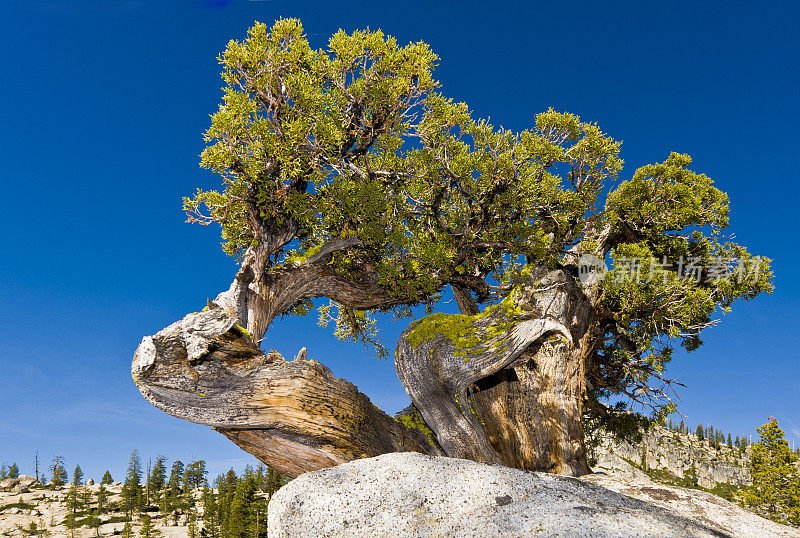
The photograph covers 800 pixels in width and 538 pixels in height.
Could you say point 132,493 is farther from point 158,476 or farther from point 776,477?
point 776,477

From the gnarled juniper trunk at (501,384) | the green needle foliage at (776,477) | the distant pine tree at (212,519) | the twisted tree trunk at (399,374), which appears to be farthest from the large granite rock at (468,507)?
the distant pine tree at (212,519)

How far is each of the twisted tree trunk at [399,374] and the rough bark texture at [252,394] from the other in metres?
0.03

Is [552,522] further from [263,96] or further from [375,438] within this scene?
[263,96]

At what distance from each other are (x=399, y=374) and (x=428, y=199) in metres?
7.22

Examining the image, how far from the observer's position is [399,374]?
17.1 m

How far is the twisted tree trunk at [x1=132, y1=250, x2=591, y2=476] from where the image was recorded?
44.7 feet

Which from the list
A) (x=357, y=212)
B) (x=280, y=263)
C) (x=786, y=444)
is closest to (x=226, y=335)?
(x=280, y=263)

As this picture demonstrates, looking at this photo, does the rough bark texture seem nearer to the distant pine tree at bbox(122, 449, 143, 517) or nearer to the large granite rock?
the large granite rock

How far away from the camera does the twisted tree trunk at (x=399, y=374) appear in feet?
44.7

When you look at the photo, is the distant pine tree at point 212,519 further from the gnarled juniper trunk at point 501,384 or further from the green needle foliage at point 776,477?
the gnarled juniper trunk at point 501,384

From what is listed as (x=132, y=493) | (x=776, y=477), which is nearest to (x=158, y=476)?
(x=132, y=493)

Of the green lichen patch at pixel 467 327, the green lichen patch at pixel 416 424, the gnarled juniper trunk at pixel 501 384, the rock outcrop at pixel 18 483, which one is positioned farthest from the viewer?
the rock outcrop at pixel 18 483

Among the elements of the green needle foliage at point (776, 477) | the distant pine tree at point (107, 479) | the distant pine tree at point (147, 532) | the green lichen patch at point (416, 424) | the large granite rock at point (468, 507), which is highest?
the distant pine tree at point (107, 479)

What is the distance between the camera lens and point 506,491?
9938 millimetres
